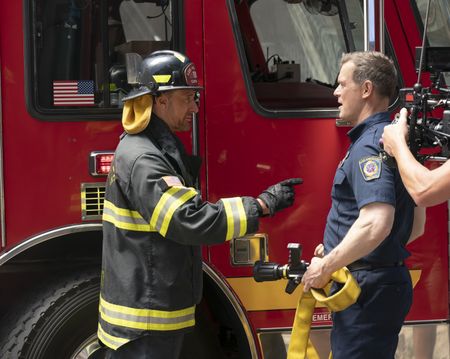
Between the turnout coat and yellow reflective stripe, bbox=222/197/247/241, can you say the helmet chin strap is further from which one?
yellow reflective stripe, bbox=222/197/247/241

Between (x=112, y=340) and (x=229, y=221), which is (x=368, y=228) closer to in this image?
(x=229, y=221)

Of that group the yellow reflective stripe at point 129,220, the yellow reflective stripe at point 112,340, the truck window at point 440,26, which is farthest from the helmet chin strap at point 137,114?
the truck window at point 440,26

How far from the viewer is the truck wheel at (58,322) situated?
374cm

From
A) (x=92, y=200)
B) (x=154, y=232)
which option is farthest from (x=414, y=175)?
(x=92, y=200)

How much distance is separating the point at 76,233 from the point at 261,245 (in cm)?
83

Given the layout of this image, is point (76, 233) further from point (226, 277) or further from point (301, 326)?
point (301, 326)

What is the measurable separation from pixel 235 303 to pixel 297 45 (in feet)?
4.00

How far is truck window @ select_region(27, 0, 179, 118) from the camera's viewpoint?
379 centimetres

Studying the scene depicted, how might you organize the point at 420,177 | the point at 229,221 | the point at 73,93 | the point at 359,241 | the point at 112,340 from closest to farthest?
the point at 420,177
the point at 359,241
the point at 229,221
the point at 112,340
the point at 73,93

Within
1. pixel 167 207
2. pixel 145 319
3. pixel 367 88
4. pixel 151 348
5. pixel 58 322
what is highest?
pixel 367 88

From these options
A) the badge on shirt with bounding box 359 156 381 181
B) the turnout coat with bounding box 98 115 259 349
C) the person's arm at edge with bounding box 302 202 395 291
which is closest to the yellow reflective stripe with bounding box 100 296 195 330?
the turnout coat with bounding box 98 115 259 349

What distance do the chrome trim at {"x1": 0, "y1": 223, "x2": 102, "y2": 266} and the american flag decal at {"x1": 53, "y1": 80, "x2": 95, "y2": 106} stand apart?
0.54 meters

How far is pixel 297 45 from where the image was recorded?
400cm

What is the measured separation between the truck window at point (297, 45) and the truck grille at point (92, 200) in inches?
33.0
